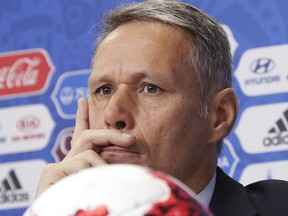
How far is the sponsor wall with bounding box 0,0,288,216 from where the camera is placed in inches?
77.3

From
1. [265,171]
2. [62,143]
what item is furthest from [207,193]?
[62,143]

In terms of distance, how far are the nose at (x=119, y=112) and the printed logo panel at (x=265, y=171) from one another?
75 centimetres

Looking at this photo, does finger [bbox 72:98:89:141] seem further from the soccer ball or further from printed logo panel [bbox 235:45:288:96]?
the soccer ball

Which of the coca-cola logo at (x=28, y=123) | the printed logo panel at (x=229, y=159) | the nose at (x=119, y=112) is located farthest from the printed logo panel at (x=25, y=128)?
the nose at (x=119, y=112)

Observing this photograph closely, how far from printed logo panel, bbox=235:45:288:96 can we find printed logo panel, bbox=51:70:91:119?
448mm

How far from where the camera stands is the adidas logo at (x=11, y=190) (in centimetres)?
219

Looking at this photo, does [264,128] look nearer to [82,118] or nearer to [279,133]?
[279,133]

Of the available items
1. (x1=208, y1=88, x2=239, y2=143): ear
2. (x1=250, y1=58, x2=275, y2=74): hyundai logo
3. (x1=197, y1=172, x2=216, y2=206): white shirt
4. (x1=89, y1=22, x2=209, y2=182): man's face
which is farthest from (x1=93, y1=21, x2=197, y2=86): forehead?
(x1=250, y1=58, x2=275, y2=74): hyundai logo

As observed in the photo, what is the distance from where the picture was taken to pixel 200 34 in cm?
142

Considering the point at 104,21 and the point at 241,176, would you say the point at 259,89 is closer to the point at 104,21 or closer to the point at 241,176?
the point at 241,176

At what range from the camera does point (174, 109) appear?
137 cm

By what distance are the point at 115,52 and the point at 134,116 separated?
150 millimetres

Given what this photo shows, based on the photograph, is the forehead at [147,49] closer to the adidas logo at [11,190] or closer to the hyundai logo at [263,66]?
the hyundai logo at [263,66]

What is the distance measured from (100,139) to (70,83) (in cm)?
89
